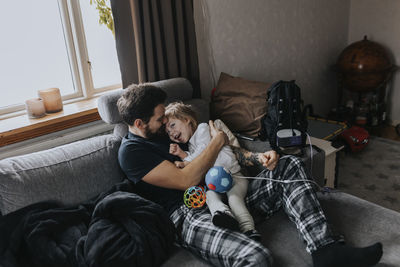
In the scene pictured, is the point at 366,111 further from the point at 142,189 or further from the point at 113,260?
the point at 113,260

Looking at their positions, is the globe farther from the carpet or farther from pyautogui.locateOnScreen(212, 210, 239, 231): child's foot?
pyautogui.locateOnScreen(212, 210, 239, 231): child's foot

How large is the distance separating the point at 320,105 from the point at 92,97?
8.26 feet

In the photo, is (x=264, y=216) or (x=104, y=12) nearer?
(x=264, y=216)

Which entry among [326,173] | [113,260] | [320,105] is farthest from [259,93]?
[320,105]

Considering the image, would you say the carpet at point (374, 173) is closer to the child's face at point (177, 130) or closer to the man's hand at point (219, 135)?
the man's hand at point (219, 135)

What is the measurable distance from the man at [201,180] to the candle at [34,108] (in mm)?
623

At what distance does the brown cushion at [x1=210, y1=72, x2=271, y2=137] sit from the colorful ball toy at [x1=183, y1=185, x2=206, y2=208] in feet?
2.41

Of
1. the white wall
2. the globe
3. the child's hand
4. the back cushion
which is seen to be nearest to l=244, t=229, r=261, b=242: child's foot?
the child's hand

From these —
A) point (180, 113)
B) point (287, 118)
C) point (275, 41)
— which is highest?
point (275, 41)

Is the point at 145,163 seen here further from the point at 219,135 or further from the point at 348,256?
the point at 348,256

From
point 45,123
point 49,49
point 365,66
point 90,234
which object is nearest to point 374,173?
point 365,66

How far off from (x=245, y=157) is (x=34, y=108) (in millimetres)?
1237

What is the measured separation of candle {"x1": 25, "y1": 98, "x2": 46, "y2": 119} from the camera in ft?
6.48

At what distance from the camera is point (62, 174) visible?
1.54m
